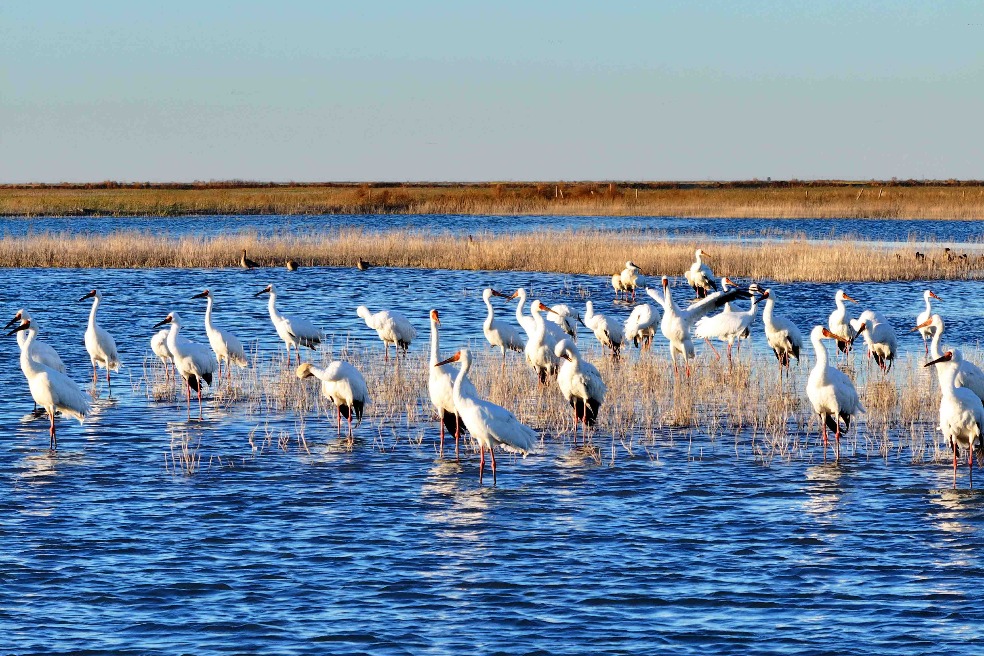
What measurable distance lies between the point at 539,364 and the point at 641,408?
52.3 inches

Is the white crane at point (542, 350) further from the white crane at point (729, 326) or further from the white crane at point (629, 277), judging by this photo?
the white crane at point (629, 277)

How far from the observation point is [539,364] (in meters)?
14.9

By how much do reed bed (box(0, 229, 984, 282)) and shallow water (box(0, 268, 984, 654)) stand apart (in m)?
18.3

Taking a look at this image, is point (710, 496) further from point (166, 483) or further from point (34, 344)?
point (34, 344)

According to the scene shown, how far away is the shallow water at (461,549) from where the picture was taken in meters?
7.41

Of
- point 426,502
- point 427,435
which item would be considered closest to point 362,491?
point 426,502

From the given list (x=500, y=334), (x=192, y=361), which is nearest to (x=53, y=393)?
(x=192, y=361)

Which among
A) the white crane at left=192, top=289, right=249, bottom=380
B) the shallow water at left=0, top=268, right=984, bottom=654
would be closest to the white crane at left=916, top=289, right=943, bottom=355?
the shallow water at left=0, top=268, right=984, bottom=654

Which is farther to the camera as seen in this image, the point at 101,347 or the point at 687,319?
the point at 687,319

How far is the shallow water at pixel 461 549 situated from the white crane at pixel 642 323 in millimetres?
5335

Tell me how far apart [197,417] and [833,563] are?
7877mm

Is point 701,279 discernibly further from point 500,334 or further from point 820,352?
point 820,352

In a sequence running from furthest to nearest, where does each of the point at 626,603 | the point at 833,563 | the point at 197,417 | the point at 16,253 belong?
the point at 16,253, the point at 197,417, the point at 833,563, the point at 626,603

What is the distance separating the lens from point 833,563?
8656 millimetres
